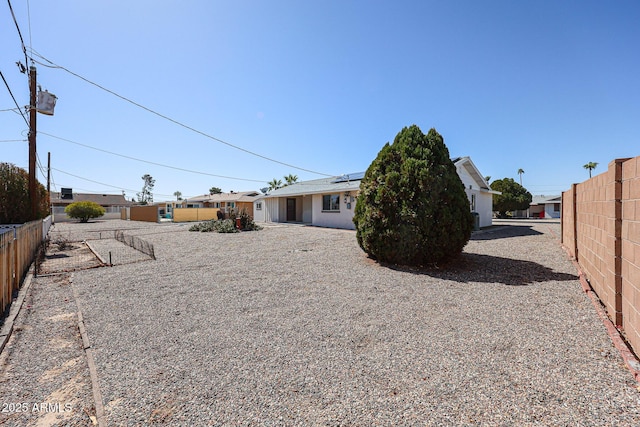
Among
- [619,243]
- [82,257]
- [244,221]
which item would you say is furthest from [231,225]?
[619,243]

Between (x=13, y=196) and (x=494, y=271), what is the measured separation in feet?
49.3

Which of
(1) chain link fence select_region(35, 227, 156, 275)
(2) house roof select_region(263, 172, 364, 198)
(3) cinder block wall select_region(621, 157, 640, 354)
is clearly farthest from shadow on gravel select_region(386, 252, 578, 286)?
(2) house roof select_region(263, 172, 364, 198)

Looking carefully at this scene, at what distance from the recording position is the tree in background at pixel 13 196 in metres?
9.73

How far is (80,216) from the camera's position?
30.4 m

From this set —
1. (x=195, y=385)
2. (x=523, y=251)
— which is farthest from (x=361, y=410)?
(x=523, y=251)

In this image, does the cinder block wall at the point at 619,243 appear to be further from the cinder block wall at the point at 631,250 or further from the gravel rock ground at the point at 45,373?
the gravel rock ground at the point at 45,373

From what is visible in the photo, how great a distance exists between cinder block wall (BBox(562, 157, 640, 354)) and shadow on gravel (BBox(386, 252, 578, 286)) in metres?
1.21

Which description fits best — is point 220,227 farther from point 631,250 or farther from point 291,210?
point 631,250

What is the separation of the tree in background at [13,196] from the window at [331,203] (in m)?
13.7

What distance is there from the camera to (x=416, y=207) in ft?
22.2

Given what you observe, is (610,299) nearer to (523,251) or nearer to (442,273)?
(442,273)

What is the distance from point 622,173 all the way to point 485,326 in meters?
2.34

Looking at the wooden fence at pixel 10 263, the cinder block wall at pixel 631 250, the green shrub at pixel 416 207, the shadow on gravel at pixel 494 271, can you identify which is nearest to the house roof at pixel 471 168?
the shadow on gravel at pixel 494 271

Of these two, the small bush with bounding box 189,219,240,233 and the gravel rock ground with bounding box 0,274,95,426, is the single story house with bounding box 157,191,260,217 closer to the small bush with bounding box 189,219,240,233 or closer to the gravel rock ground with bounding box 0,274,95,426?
the small bush with bounding box 189,219,240,233
